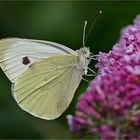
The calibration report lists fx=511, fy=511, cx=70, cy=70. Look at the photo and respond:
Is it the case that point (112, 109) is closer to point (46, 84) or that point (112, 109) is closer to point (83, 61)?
point (83, 61)

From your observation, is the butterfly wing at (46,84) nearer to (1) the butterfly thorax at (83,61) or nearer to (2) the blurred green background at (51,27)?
(1) the butterfly thorax at (83,61)

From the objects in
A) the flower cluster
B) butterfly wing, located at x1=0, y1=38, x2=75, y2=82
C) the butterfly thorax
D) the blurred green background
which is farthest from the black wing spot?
the blurred green background

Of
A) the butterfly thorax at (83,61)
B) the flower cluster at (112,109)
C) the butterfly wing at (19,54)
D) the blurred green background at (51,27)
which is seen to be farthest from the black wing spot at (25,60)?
the blurred green background at (51,27)

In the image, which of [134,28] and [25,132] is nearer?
[134,28]

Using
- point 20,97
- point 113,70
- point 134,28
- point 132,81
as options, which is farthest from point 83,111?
point 20,97

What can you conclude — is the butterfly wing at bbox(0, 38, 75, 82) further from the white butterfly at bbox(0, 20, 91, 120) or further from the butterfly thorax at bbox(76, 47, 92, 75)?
the butterfly thorax at bbox(76, 47, 92, 75)

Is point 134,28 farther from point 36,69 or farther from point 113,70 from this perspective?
point 36,69
